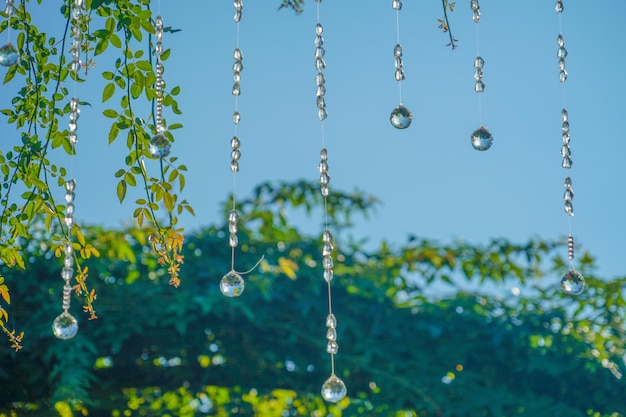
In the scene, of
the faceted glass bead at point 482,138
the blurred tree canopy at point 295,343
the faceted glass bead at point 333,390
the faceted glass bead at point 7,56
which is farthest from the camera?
the blurred tree canopy at point 295,343

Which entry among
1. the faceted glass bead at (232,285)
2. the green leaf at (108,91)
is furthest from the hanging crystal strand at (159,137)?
the faceted glass bead at (232,285)

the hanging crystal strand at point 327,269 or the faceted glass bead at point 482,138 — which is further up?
the faceted glass bead at point 482,138

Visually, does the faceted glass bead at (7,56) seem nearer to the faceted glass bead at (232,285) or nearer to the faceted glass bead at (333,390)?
the faceted glass bead at (232,285)

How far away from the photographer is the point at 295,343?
Result: 8.77ft

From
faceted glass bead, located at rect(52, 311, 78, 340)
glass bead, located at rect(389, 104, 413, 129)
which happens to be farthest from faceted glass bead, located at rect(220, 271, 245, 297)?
glass bead, located at rect(389, 104, 413, 129)

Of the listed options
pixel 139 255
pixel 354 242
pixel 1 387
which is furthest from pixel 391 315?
pixel 1 387

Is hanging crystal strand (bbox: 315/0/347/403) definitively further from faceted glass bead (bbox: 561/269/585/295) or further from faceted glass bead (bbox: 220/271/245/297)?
faceted glass bead (bbox: 561/269/585/295)

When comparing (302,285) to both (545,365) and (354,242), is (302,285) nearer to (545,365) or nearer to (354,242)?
(354,242)

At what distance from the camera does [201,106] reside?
375cm

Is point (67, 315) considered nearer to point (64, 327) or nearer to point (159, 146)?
point (64, 327)

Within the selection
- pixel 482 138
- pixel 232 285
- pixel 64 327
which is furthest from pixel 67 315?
pixel 482 138

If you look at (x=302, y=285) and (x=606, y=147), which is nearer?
(x=302, y=285)

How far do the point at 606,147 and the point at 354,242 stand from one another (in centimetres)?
140

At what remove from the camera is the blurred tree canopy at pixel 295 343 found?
2.54 meters
